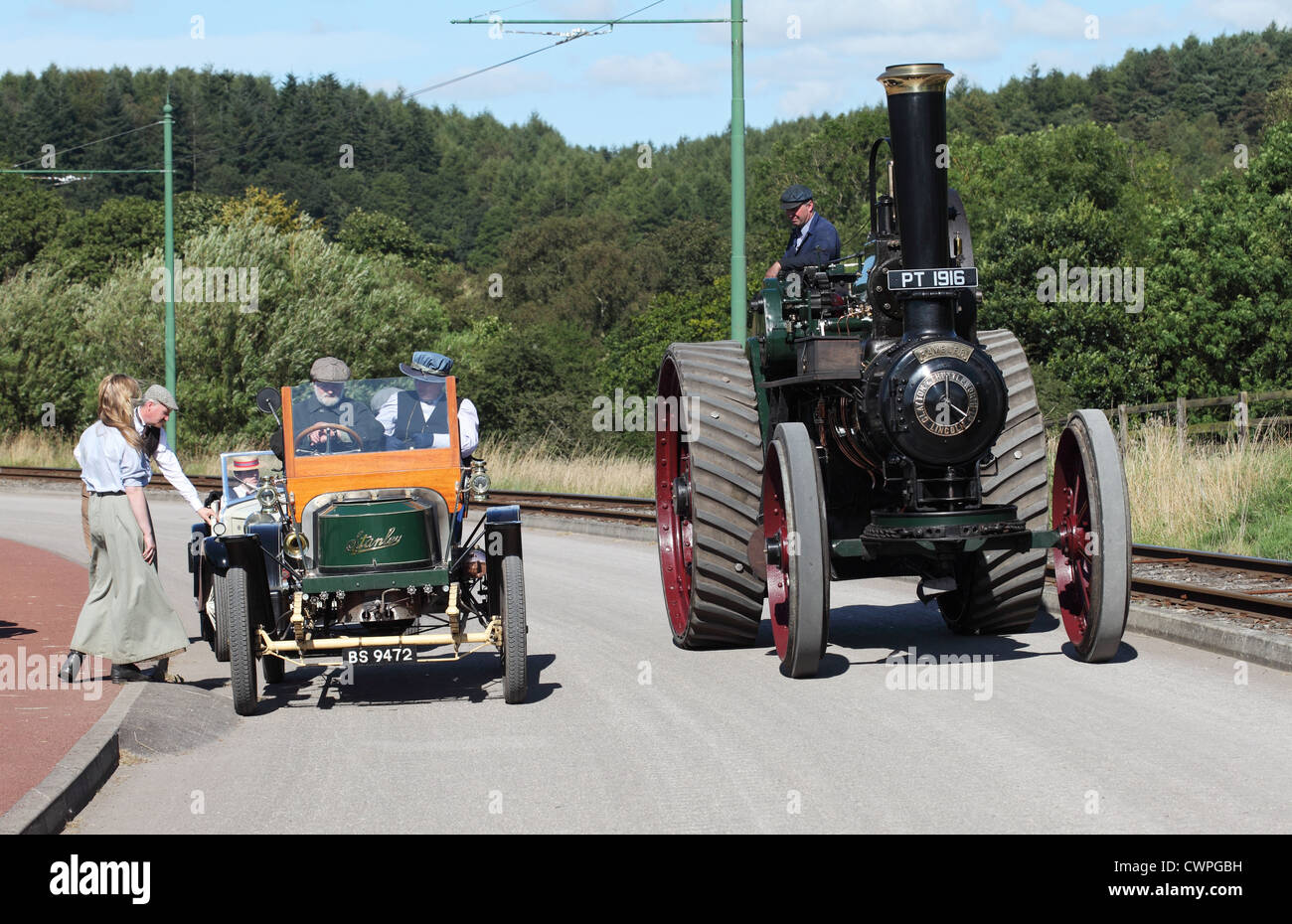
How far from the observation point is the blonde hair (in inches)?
402

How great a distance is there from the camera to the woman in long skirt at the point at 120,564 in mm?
9945

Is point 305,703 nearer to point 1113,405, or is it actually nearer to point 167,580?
point 167,580

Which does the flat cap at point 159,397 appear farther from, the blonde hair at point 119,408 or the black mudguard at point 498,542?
the black mudguard at point 498,542

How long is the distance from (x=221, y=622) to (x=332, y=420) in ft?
6.22

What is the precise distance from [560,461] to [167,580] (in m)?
15.8

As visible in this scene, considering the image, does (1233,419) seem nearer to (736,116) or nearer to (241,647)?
(736,116)

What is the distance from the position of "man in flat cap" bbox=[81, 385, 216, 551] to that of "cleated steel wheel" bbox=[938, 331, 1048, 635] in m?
5.20

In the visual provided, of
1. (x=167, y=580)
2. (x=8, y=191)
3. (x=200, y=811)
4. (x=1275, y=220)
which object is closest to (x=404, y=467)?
(x=200, y=811)

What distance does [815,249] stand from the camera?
1120cm

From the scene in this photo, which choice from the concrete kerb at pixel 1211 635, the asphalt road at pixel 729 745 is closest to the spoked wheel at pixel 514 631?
the asphalt road at pixel 729 745

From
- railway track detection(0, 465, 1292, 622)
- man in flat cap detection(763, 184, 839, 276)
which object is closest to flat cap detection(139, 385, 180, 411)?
man in flat cap detection(763, 184, 839, 276)

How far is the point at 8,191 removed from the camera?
84.9 metres

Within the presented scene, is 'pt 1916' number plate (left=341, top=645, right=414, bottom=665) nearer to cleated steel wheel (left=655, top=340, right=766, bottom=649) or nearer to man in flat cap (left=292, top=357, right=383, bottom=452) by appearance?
man in flat cap (left=292, top=357, right=383, bottom=452)

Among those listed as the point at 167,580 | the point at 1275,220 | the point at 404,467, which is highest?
the point at 1275,220
